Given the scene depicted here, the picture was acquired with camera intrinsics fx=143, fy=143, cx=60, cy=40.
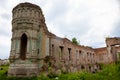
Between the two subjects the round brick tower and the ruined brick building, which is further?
the ruined brick building

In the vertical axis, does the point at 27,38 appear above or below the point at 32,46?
above

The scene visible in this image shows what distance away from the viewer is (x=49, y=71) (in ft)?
51.8

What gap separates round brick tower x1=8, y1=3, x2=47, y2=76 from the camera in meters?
14.8

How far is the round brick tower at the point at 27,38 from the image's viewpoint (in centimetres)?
1479

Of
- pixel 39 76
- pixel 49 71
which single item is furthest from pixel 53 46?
pixel 39 76

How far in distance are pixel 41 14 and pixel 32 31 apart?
8.67ft

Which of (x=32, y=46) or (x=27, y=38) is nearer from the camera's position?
(x=32, y=46)

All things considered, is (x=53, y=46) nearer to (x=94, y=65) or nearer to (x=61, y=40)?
(x=61, y=40)

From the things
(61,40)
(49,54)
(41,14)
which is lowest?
(49,54)

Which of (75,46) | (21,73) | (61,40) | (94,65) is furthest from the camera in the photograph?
(94,65)

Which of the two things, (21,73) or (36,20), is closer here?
(21,73)

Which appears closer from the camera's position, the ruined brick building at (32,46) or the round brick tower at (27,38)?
the round brick tower at (27,38)

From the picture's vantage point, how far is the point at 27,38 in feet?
51.6

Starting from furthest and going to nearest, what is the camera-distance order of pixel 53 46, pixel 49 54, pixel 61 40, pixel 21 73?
pixel 61 40
pixel 53 46
pixel 49 54
pixel 21 73
